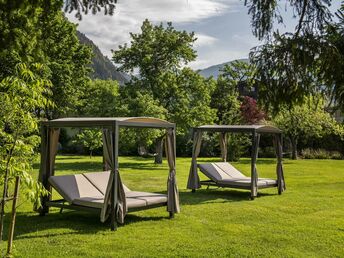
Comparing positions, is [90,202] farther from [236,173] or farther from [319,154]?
[319,154]

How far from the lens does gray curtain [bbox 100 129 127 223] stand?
848 cm

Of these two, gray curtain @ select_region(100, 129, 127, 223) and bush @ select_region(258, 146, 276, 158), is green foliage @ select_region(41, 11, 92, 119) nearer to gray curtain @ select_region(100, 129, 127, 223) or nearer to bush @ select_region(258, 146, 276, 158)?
bush @ select_region(258, 146, 276, 158)

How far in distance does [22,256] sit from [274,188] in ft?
34.5

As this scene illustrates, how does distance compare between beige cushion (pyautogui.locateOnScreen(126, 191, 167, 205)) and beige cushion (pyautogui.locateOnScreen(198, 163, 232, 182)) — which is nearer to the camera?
beige cushion (pyautogui.locateOnScreen(126, 191, 167, 205))

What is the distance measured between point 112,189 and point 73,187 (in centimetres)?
147

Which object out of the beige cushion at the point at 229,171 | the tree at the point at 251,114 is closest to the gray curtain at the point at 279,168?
the beige cushion at the point at 229,171

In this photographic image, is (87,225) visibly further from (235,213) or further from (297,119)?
(297,119)

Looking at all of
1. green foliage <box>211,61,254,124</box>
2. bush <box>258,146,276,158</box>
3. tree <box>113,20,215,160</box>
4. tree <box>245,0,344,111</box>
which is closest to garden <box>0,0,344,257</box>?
tree <box>245,0,344,111</box>

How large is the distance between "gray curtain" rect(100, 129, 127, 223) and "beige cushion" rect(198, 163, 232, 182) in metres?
5.72

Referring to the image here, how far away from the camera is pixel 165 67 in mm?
26109

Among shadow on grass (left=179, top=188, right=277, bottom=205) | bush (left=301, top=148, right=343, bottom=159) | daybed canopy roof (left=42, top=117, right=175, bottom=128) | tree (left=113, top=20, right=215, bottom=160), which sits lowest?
shadow on grass (left=179, top=188, right=277, bottom=205)

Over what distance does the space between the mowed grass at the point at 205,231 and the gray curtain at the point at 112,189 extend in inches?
11.9

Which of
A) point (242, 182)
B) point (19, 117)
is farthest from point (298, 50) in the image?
point (242, 182)

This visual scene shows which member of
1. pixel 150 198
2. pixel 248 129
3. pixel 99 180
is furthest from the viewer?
pixel 248 129
